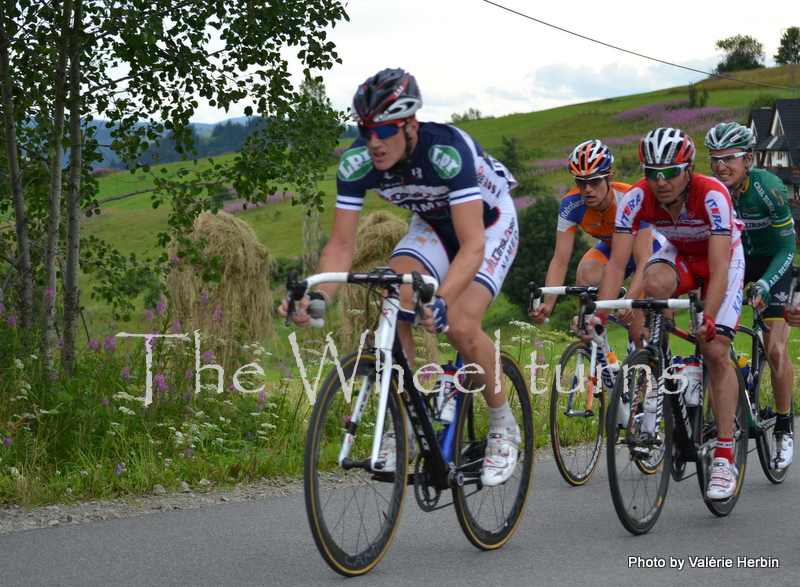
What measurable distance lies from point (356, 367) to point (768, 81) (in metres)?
97.4

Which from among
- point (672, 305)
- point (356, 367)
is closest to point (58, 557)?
point (356, 367)

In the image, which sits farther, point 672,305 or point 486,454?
point 672,305

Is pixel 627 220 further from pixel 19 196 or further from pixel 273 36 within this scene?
pixel 19 196

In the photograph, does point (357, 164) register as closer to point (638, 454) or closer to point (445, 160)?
point (445, 160)

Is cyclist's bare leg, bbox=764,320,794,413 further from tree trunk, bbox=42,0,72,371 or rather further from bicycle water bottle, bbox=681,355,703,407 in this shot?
tree trunk, bbox=42,0,72,371

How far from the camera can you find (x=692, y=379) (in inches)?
231

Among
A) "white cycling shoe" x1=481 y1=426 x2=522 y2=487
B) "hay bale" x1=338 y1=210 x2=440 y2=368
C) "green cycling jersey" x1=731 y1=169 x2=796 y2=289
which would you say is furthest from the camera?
"hay bale" x1=338 y1=210 x2=440 y2=368

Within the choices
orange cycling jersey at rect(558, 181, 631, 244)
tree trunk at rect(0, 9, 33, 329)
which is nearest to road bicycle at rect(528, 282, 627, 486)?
orange cycling jersey at rect(558, 181, 631, 244)

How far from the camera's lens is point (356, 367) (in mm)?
4336

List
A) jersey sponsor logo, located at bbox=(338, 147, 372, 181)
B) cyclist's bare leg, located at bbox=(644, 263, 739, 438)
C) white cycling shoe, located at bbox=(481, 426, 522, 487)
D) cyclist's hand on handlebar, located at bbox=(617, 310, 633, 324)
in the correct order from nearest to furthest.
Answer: jersey sponsor logo, located at bbox=(338, 147, 372, 181), white cycling shoe, located at bbox=(481, 426, 522, 487), cyclist's bare leg, located at bbox=(644, 263, 739, 438), cyclist's hand on handlebar, located at bbox=(617, 310, 633, 324)

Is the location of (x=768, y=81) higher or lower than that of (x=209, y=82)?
higher

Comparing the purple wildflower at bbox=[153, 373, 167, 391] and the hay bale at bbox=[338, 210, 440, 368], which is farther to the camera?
the hay bale at bbox=[338, 210, 440, 368]

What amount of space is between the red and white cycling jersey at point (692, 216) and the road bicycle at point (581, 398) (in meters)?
0.91

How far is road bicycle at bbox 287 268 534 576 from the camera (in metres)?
4.19
